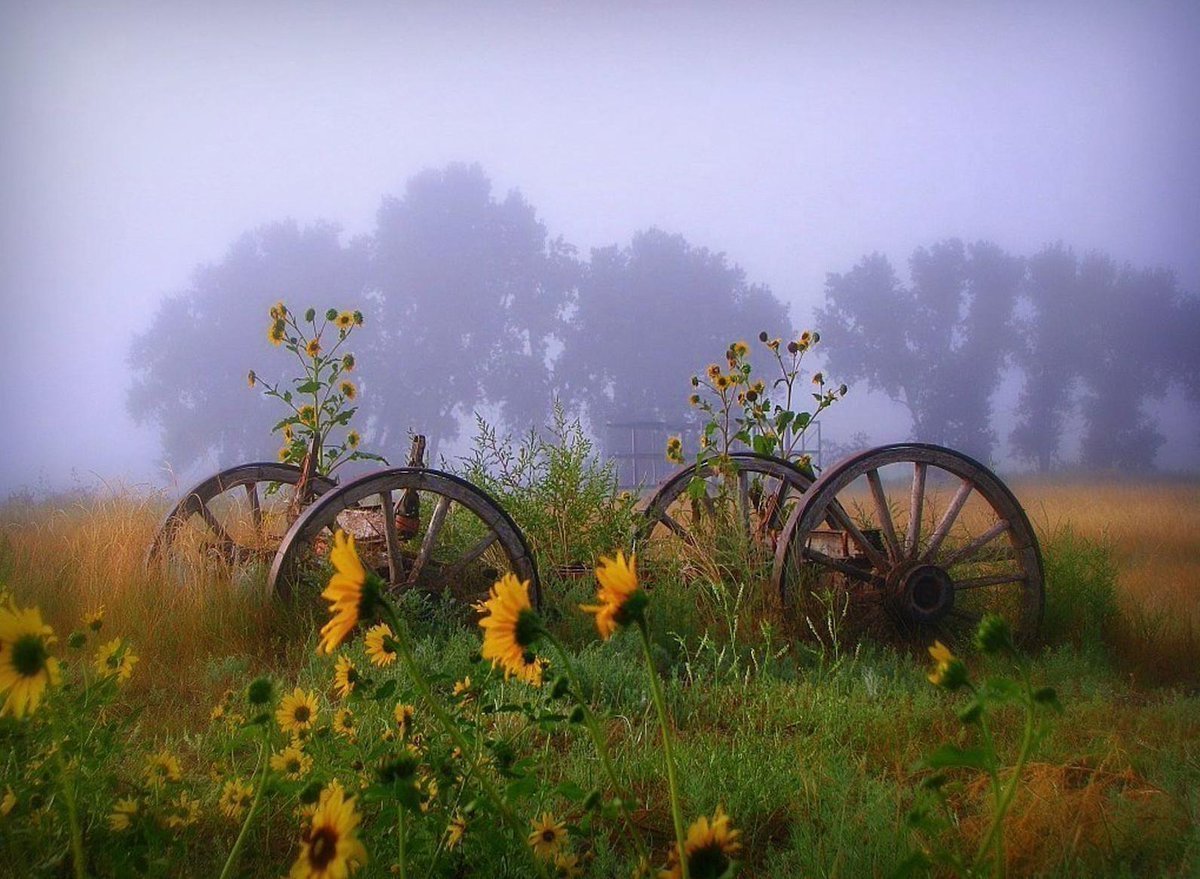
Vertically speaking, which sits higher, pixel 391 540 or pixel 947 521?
pixel 947 521

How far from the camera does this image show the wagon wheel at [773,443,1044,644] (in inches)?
142

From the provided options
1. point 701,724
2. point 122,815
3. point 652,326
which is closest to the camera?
point 122,815

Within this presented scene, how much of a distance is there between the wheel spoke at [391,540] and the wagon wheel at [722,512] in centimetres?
113

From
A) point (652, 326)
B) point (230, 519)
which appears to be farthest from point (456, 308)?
point (230, 519)

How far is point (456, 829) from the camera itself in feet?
4.15

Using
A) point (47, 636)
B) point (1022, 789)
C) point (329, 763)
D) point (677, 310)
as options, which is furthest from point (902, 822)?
point (677, 310)

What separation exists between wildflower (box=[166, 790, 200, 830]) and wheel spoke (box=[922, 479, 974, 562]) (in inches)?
116

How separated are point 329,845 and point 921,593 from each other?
331 cm

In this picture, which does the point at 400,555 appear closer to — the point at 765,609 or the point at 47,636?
the point at 765,609

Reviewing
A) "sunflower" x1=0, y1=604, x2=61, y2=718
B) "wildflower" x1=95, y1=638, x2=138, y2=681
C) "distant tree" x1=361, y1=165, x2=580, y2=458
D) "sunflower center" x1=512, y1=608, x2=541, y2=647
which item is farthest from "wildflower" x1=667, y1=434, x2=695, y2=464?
"distant tree" x1=361, y1=165, x2=580, y2=458

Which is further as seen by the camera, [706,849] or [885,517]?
[885,517]

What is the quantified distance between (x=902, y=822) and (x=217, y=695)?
7.06 ft

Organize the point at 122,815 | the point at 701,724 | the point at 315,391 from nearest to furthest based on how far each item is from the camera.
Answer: the point at 122,815 → the point at 701,724 → the point at 315,391

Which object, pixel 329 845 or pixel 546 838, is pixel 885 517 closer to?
pixel 546 838
